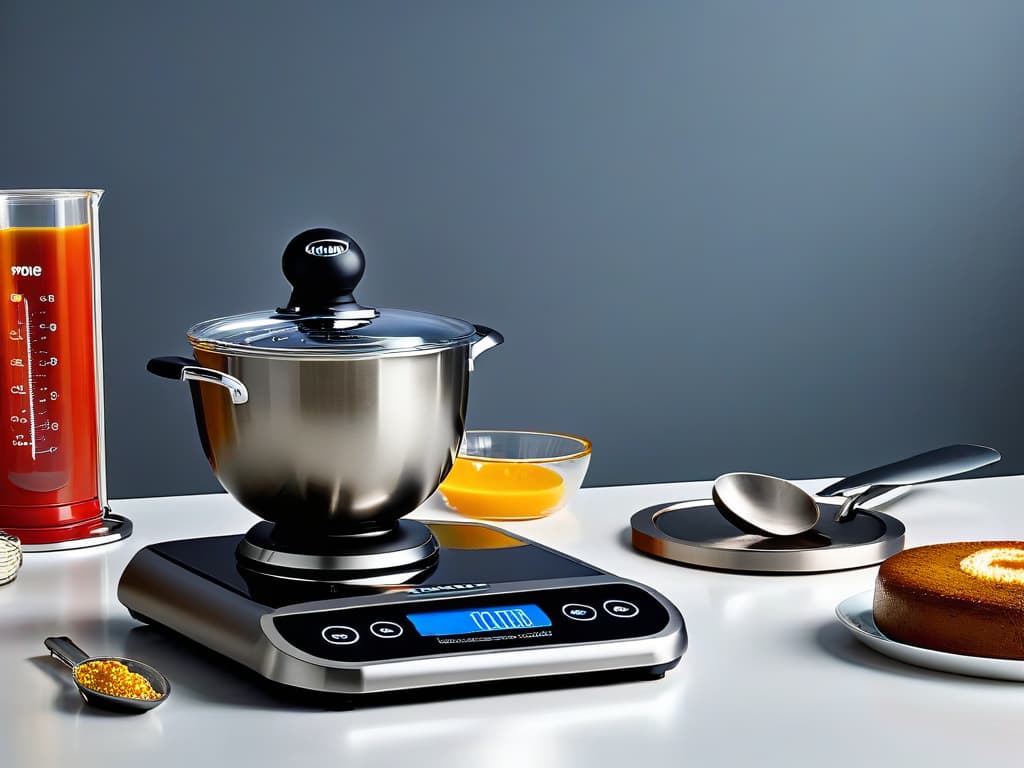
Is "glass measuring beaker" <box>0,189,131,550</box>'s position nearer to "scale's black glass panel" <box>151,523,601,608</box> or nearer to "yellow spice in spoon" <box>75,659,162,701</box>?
"scale's black glass panel" <box>151,523,601,608</box>

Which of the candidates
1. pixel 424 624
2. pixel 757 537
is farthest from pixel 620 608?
pixel 757 537

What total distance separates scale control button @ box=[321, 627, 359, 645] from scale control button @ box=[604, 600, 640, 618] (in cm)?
18

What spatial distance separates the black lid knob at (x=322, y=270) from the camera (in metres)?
0.94

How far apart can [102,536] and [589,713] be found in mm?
613

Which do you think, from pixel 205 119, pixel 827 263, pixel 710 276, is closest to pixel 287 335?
pixel 205 119

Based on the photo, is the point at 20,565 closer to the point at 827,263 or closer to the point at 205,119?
the point at 205,119

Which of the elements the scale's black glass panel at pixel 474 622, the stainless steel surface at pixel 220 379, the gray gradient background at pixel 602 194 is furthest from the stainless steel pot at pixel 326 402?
the gray gradient background at pixel 602 194

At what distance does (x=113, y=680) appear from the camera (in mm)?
802

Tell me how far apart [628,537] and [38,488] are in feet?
1.85

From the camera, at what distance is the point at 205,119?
1.80 m

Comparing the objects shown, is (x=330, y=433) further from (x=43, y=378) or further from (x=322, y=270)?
(x=43, y=378)

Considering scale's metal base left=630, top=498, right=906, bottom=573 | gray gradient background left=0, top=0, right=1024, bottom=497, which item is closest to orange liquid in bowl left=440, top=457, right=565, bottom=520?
scale's metal base left=630, top=498, right=906, bottom=573

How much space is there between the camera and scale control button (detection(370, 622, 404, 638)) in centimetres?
82

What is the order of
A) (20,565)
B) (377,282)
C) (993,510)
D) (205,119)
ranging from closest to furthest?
1. (20,565)
2. (993,510)
3. (205,119)
4. (377,282)
